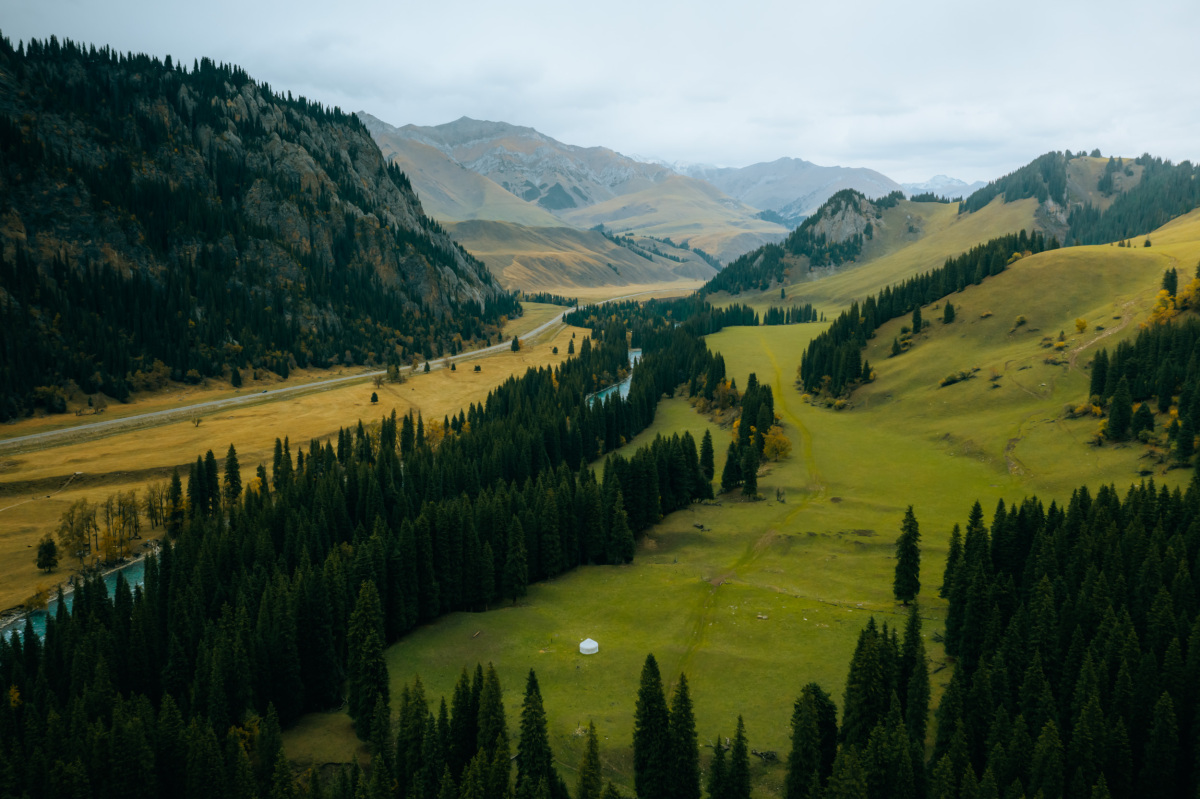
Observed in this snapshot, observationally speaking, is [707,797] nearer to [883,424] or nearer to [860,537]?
[860,537]

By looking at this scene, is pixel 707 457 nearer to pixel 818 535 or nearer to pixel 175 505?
pixel 818 535

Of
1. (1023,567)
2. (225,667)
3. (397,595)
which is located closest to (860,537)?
(1023,567)

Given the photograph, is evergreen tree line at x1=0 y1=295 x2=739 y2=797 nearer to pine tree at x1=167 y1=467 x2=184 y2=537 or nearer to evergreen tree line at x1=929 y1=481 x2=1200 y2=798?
pine tree at x1=167 y1=467 x2=184 y2=537

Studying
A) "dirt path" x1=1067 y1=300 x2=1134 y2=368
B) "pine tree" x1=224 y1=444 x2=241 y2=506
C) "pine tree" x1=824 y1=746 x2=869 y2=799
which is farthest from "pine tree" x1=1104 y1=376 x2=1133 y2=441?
"pine tree" x1=224 y1=444 x2=241 y2=506

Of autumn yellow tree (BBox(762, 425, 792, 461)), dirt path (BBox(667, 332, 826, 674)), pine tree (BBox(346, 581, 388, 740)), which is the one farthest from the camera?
autumn yellow tree (BBox(762, 425, 792, 461))

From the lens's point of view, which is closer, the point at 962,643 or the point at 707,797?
the point at 707,797

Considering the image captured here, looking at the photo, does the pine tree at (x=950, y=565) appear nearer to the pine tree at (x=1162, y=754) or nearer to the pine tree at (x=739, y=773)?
the pine tree at (x=1162, y=754)
